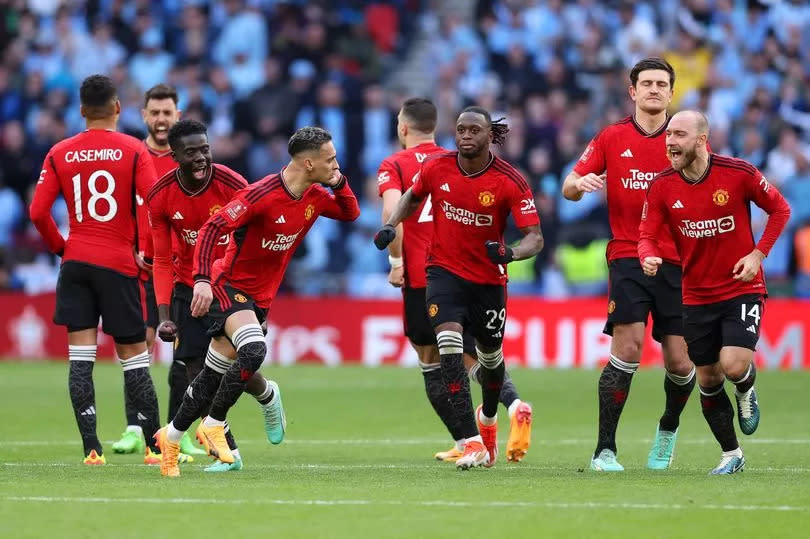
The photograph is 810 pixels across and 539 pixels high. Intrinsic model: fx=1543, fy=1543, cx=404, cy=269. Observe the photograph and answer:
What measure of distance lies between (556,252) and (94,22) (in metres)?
9.87

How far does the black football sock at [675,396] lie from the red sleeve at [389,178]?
2546 millimetres

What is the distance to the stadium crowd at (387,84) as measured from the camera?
2228cm

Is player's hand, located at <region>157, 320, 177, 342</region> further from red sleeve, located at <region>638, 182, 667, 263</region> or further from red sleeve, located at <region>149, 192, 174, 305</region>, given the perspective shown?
red sleeve, located at <region>638, 182, 667, 263</region>

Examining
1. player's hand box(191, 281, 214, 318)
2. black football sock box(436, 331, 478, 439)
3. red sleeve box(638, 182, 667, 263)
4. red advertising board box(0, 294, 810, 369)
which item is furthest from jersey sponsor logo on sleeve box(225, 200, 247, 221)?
red advertising board box(0, 294, 810, 369)

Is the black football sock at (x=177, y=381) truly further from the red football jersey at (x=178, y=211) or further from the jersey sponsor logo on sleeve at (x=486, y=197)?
the jersey sponsor logo on sleeve at (x=486, y=197)

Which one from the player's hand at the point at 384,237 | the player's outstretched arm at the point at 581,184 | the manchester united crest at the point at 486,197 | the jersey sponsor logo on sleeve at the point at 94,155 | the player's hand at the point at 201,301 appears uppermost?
the jersey sponsor logo on sleeve at the point at 94,155

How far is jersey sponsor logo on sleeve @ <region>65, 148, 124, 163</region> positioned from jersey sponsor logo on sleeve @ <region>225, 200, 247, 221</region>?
5.08 feet

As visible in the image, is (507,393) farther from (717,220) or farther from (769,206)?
(769,206)

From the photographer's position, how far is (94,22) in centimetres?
2688

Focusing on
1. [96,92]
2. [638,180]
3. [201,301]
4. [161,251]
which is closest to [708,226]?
[638,180]

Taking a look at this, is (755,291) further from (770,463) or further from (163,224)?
(163,224)

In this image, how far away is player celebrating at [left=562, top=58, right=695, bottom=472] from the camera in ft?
33.7

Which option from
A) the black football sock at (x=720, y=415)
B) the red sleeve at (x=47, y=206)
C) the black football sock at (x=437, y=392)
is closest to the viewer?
the black football sock at (x=720, y=415)

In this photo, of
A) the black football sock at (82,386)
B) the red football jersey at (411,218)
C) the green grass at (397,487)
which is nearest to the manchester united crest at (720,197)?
the green grass at (397,487)
